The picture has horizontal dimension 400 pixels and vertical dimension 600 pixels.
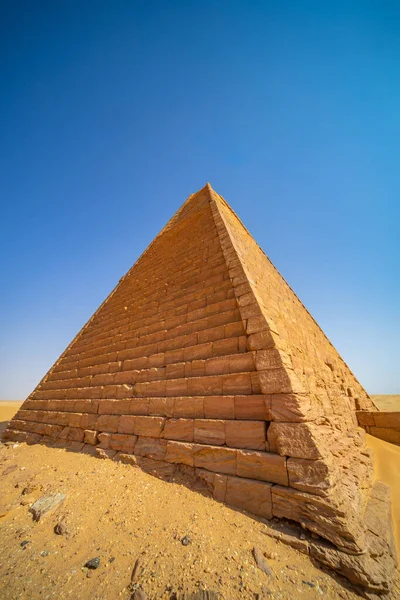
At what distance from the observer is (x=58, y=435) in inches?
241

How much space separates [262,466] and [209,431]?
2.90 ft

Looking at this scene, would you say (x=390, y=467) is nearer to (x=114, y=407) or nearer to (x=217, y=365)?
(x=217, y=365)

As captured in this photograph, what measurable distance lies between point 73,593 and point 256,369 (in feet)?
9.18

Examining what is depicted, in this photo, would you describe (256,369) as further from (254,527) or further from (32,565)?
(32,565)

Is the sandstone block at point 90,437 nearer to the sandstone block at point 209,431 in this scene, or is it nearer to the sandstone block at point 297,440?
the sandstone block at point 209,431

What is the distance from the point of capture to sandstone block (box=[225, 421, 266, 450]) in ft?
10.3

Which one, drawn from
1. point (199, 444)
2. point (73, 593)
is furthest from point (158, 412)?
point (73, 593)

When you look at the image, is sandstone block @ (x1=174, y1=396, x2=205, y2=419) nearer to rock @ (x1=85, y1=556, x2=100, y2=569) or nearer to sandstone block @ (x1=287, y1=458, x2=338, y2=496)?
sandstone block @ (x1=287, y1=458, x2=338, y2=496)

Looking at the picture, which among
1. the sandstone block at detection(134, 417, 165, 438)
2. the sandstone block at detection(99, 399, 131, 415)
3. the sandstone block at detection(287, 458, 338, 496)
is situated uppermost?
the sandstone block at detection(99, 399, 131, 415)

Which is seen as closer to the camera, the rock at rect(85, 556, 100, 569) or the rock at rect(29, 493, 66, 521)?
the rock at rect(85, 556, 100, 569)

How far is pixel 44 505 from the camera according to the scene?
11.0 feet

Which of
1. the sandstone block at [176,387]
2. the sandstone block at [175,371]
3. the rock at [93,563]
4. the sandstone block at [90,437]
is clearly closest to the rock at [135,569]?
the rock at [93,563]

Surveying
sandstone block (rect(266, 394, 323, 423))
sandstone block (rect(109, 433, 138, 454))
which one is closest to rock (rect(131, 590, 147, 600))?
sandstone block (rect(266, 394, 323, 423))

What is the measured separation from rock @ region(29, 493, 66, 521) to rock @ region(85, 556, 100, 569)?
4.28ft
